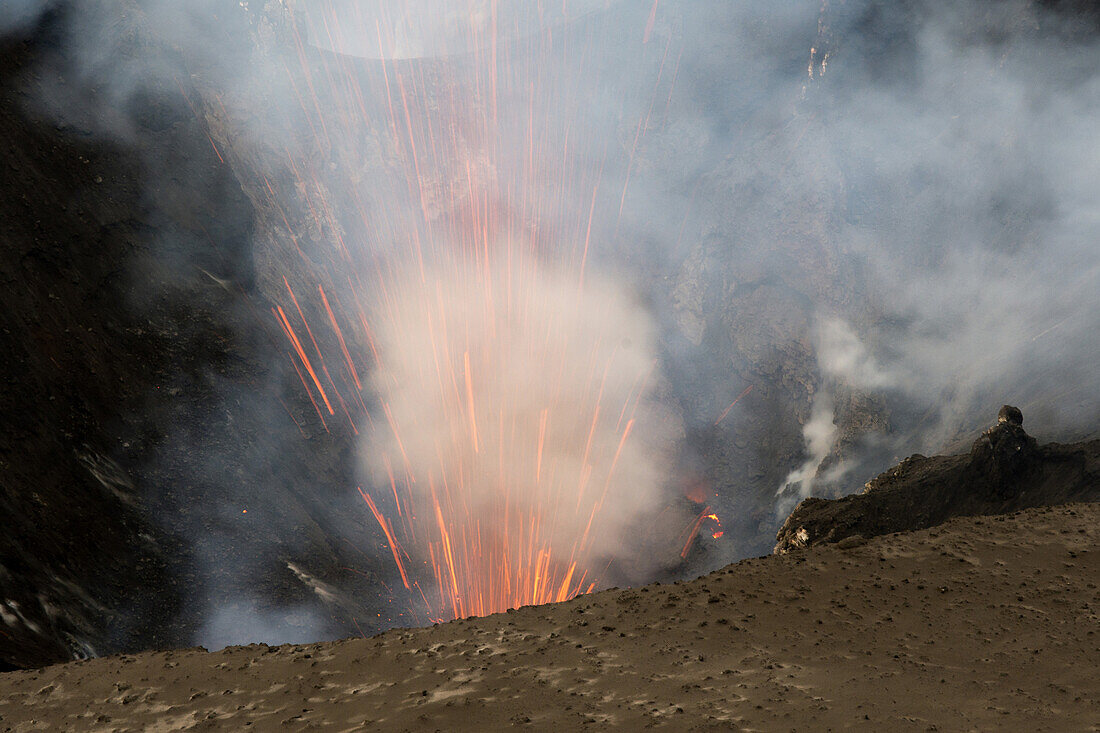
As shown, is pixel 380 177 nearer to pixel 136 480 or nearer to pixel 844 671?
pixel 136 480

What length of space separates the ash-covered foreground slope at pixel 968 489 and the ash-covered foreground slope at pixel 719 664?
4.43 m

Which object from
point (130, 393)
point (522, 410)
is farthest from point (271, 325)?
point (522, 410)

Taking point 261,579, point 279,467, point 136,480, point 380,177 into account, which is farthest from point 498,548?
point 380,177

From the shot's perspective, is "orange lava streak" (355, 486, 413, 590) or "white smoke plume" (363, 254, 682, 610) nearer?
"orange lava streak" (355, 486, 413, 590)

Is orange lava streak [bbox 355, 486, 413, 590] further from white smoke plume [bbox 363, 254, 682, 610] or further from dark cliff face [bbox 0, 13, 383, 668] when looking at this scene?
dark cliff face [bbox 0, 13, 383, 668]

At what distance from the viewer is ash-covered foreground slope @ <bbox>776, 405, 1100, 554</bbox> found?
13938 mm

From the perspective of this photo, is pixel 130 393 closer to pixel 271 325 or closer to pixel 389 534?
pixel 271 325

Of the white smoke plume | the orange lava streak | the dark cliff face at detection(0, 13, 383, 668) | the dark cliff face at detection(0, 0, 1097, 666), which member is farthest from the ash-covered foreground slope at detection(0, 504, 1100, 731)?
the white smoke plume

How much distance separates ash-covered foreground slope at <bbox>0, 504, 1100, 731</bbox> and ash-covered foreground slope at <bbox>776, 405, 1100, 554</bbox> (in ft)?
14.5

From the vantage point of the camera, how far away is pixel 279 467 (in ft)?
74.4

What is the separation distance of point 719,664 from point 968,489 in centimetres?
1010

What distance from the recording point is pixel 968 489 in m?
14.6

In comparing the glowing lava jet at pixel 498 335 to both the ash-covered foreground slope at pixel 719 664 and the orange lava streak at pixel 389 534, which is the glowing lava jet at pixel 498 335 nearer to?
the orange lava streak at pixel 389 534

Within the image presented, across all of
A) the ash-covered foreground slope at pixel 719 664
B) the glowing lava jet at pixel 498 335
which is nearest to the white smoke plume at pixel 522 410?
the glowing lava jet at pixel 498 335
